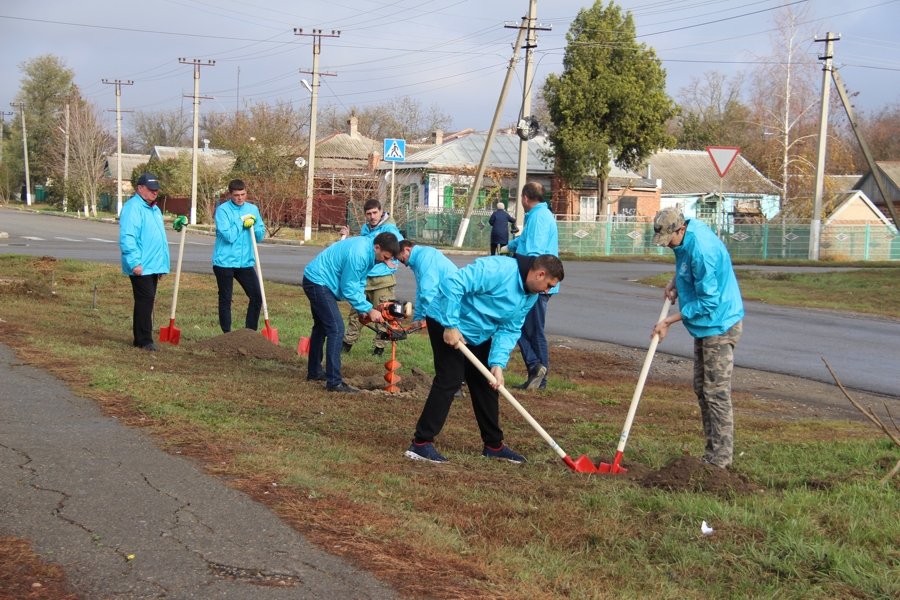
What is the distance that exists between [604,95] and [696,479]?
35.3 metres

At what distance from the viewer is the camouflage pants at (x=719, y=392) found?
5.58m

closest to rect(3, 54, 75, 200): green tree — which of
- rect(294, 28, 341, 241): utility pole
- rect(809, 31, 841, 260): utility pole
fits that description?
rect(294, 28, 341, 241): utility pole

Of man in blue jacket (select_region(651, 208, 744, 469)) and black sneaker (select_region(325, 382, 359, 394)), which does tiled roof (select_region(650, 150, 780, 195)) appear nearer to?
black sneaker (select_region(325, 382, 359, 394))

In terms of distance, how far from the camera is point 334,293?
8188 millimetres

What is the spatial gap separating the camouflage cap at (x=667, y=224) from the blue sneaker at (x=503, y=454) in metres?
1.75

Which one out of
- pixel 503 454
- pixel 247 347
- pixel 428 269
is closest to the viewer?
pixel 503 454

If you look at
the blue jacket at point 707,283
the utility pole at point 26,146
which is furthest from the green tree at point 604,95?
the utility pole at point 26,146

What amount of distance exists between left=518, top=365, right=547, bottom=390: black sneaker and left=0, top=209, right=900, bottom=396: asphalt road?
11.6 ft

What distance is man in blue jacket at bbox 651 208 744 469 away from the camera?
5.50 metres

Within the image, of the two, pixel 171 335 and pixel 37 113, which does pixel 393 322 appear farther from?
pixel 37 113

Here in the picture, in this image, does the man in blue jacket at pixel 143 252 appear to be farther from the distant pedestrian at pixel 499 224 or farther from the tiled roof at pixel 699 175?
the tiled roof at pixel 699 175

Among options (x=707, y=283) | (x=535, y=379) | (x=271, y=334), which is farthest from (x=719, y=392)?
A: (x=271, y=334)

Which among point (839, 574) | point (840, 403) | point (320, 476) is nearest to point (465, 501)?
point (320, 476)

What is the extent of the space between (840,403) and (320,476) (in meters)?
6.14
